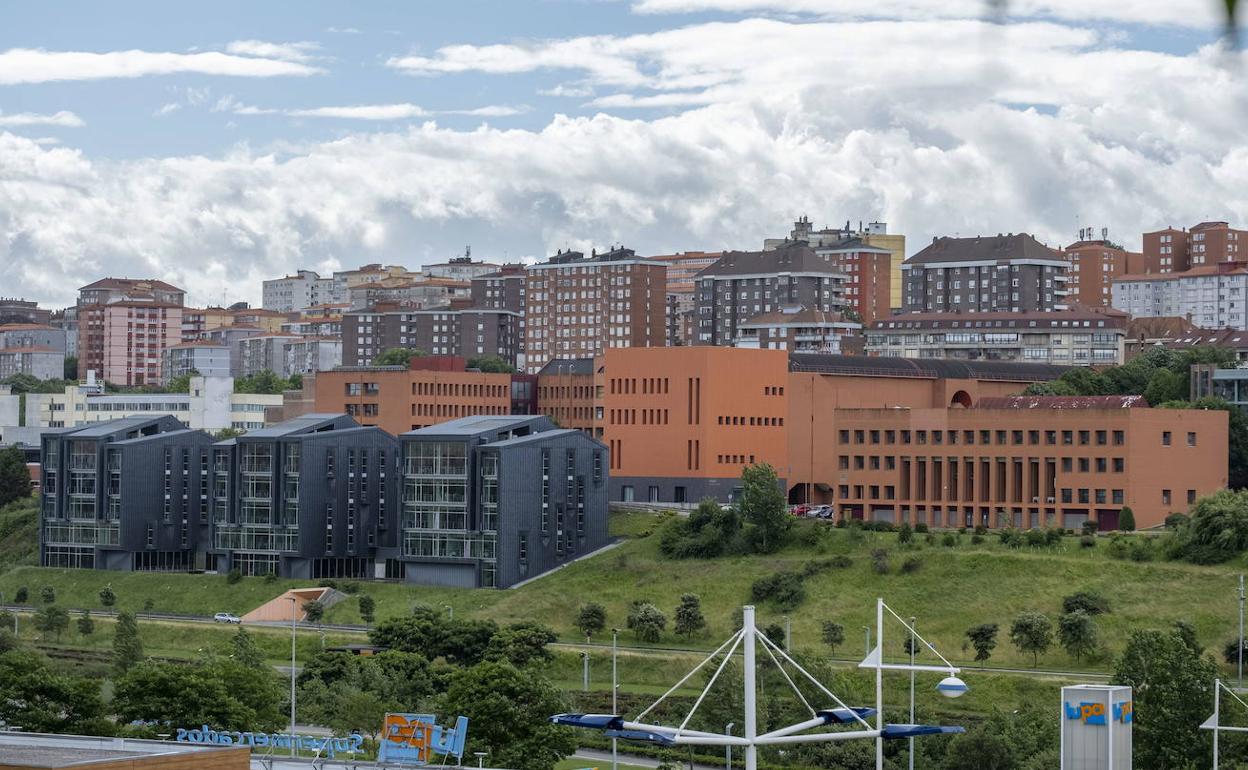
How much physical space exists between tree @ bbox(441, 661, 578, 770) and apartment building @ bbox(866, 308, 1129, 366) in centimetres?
10003

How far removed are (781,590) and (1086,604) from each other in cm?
1520

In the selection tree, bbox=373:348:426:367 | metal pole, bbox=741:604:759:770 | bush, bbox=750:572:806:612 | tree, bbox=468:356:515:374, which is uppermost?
tree, bbox=373:348:426:367

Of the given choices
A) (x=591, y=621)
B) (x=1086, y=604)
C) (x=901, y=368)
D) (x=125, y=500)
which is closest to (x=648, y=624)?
(x=591, y=621)

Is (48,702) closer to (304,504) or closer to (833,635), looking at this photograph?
(833,635)

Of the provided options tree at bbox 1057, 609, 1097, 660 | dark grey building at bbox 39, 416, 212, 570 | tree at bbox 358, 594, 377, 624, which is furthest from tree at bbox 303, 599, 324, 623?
tree at bbox 1057, 609, 1097, 660

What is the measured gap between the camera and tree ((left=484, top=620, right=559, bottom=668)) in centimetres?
8588

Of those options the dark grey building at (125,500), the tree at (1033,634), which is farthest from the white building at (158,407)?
the tree at (1033,634)

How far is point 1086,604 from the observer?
3538 inches

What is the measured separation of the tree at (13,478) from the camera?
469 feet

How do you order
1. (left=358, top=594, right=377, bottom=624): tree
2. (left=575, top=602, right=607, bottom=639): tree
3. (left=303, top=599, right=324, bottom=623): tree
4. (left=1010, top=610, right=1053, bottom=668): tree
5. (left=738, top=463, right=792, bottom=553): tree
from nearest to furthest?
1. (left=1010, top=610, right=1053, bottom=668): tree
2. (left=575, top=602, right=607, bottom=639): tree
3. (left=358, top=594, right=377, bottom=624): tree
4. (left=303, top=599, right=324, bottom=623): tree
5. (left=738, top=463, right=792, bottom=553): tree

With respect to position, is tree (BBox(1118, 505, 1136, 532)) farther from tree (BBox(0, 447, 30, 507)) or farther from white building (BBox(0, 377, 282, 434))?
white building (BBox(0, 377, 282, 434))

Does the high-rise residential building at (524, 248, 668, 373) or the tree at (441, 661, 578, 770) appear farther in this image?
the high-rise residential building at (524, 248, 668, 373)

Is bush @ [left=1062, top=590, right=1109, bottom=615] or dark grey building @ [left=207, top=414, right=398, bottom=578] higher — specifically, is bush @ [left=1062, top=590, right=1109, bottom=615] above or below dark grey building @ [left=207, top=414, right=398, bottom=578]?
below

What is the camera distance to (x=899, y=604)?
312 ft
